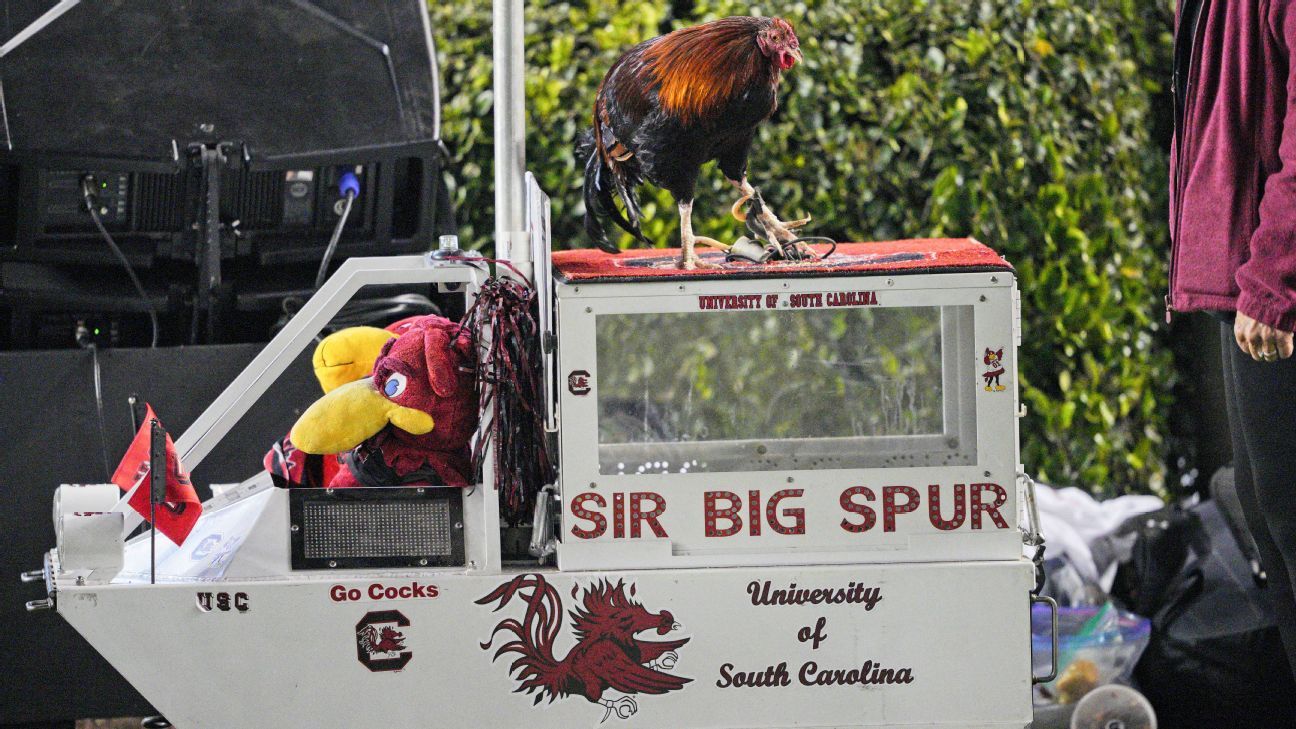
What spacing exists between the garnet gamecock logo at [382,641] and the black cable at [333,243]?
4.39 feet

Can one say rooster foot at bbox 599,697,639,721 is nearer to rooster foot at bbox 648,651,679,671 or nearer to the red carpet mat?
rooster foot at bbox 648,651,679,671

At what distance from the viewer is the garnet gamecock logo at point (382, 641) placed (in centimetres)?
298

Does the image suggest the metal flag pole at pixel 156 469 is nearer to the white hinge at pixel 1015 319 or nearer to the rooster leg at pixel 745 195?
the rooster leg at pixel 745 195

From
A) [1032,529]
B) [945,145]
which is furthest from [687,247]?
[945,145]

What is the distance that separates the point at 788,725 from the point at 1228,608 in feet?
5.48

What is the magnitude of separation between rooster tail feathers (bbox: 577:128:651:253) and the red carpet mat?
0.07 meters

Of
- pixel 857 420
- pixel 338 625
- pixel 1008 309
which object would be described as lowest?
pixel 338 625

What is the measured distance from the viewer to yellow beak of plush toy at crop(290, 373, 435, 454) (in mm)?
3068

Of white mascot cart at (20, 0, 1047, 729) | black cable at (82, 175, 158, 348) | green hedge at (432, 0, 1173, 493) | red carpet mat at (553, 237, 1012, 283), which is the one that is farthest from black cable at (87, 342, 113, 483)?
green hedge at (432, 0, 1173, 493)

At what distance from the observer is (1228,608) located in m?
4.10

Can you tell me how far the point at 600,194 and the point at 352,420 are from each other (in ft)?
2.45

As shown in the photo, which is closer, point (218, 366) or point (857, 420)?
point (857, 420)

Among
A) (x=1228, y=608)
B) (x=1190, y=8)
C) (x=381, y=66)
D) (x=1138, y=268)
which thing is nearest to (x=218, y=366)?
(x=381, y=66)

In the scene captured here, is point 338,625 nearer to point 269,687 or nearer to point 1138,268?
point 269,687
